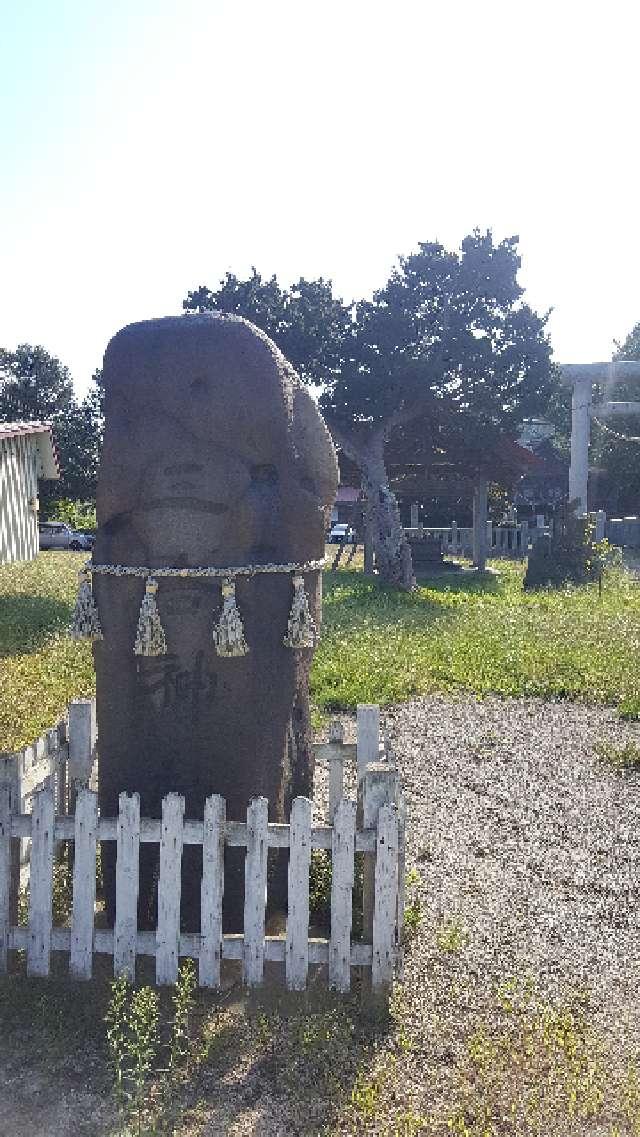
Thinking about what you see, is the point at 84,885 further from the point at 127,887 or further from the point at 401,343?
the point at 401,343

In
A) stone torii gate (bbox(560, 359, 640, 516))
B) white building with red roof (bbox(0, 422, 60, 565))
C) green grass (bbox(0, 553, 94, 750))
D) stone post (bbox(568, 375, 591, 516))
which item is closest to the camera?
green grass (bbox(0, 553, 94, 750))

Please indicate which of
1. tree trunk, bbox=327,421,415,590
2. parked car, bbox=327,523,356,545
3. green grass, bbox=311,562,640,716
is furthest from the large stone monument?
parked car, bbox=327,523,356,545

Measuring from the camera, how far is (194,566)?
12.6ft

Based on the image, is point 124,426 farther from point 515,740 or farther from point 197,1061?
point 515,740

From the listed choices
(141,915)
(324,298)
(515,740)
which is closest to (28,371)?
(324,298)

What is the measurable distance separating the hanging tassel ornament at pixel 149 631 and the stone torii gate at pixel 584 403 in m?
20.0

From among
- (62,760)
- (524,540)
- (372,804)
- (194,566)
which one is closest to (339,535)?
(524,540)

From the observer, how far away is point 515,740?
297 inches

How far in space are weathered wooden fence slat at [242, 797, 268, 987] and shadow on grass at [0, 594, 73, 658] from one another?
7167mm

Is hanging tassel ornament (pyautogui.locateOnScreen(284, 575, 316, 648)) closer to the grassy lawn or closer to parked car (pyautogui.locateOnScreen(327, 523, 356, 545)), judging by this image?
the grassy lawn

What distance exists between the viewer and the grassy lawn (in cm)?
862

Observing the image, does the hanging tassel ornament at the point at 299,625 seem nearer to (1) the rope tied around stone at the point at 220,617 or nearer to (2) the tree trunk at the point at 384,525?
(1) the rope tied around stone at the point at 220,617

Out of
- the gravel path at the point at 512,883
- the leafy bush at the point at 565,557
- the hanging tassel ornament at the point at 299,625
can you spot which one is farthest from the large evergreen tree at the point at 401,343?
the hanging tassel ornament at the point at 299,625

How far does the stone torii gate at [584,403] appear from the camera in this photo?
22.6 meters
